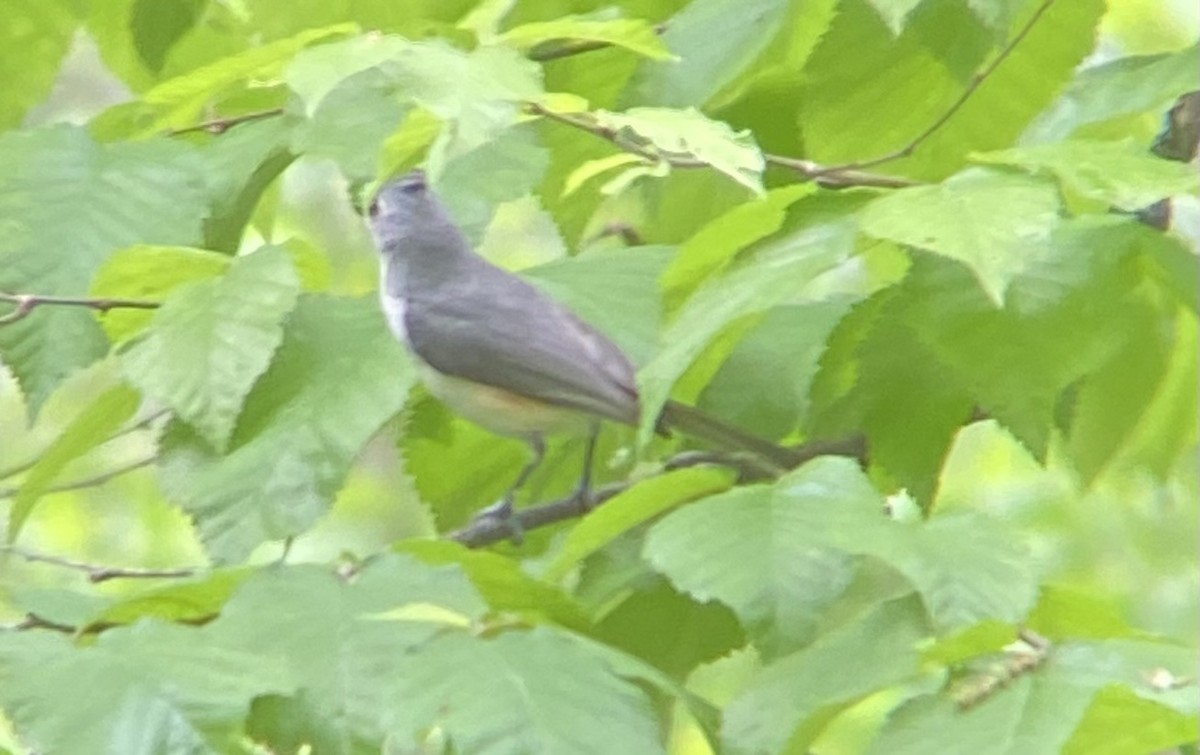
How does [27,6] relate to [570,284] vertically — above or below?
above

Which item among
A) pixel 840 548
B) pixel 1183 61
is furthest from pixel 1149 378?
pixel 840 548

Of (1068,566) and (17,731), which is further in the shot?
(1068,566)

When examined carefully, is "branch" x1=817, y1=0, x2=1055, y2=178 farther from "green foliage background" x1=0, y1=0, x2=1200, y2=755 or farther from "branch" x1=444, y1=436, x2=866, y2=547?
"branch" x1=444, y1=436, x2=866, y2=547

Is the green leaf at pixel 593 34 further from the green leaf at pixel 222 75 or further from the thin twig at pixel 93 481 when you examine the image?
the thin twig at pixel 93 481

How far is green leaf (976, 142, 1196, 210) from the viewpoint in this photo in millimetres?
1107

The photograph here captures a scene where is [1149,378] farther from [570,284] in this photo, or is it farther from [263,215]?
[263,215]

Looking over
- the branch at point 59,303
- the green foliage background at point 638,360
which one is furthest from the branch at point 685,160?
the branch at point 59,303

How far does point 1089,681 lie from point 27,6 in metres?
1.13

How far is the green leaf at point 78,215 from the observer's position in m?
1.35

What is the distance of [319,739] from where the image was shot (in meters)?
1.01

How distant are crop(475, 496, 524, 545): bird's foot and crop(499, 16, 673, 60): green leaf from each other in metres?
0.44

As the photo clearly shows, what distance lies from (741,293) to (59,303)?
0.55 meters

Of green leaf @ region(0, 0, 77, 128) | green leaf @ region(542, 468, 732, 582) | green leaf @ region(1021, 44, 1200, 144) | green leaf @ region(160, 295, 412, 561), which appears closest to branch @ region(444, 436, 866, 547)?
green leaf @ region(542, 468, 732, 582)

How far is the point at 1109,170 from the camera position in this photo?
113cm
